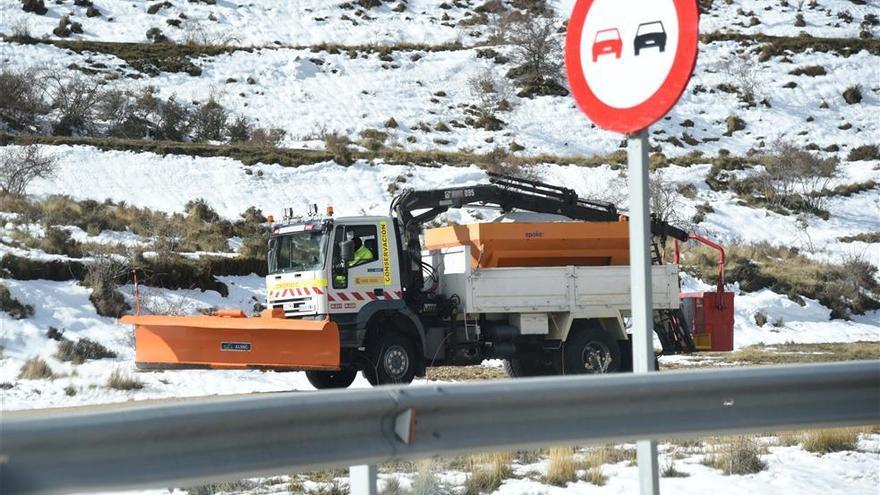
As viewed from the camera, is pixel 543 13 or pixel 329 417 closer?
pixel 329 417

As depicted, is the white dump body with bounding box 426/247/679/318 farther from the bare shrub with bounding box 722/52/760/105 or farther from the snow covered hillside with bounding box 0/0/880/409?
the bare shrub with bounding box 722/52/760/105

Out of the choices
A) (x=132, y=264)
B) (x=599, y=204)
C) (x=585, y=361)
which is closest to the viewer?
(x=585, y=361)

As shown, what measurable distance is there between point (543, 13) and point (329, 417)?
213 feet

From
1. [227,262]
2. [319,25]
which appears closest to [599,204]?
[227,262]

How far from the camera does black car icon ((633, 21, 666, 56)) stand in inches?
190

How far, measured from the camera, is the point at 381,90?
184 feet

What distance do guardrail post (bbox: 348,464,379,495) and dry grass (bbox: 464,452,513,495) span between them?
3156 millimetres

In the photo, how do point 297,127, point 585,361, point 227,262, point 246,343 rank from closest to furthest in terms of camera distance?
point 246,343, point 585,361, point 227,262, point 297,127

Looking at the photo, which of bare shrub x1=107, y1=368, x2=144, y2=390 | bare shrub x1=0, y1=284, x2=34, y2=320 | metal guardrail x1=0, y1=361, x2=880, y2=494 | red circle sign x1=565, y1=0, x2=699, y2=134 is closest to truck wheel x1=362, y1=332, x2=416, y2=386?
bare shrub x1=107, y1=368, x2=144, y2=390

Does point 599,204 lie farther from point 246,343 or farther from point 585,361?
point 246,343

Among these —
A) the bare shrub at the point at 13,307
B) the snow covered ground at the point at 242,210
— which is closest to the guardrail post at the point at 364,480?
the snow covered ground at the point at 242,210

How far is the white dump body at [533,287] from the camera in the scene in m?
18.2

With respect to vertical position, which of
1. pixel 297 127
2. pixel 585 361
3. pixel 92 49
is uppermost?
pixel 92 49

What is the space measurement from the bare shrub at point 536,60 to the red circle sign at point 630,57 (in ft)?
170
